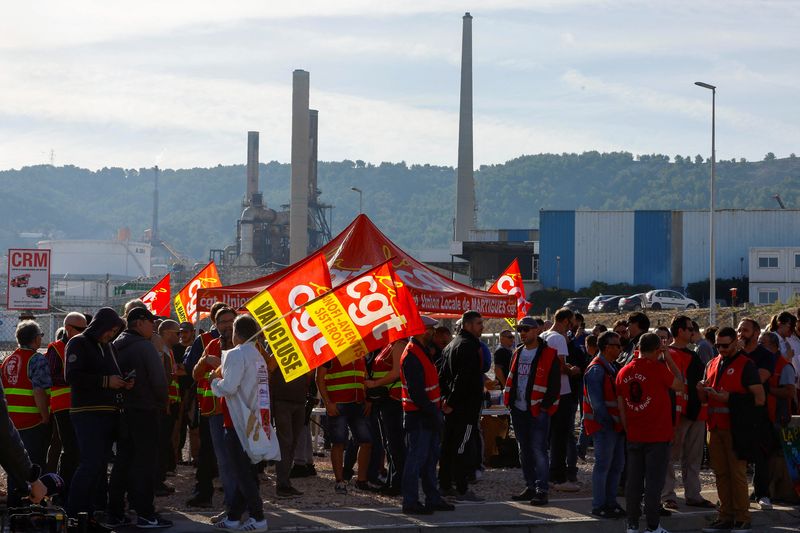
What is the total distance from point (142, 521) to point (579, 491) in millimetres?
5012

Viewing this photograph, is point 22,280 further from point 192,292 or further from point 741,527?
point 741,527

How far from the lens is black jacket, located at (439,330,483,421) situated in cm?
1229

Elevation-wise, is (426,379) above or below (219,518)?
above

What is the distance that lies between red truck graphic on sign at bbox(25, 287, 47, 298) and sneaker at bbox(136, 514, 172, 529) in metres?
6.56

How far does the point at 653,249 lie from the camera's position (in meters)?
67.9

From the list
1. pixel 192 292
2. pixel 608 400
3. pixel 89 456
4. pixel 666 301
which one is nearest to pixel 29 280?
pixel 192 292

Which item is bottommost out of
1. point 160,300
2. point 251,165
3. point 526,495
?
point 526,495

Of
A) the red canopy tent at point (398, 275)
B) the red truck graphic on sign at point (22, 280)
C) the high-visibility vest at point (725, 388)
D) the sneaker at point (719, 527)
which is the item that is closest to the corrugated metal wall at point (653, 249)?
the red canopy tent at point (398, 275)

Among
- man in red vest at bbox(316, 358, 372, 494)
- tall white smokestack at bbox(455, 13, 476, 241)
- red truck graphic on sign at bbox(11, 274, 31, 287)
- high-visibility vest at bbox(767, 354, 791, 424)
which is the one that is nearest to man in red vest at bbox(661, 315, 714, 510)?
high-visibility vest at bbox(767, 354, 791, 424)

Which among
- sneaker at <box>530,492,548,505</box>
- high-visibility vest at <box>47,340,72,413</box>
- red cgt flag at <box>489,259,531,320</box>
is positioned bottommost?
sneaker at <box>530,492,548,505</box>

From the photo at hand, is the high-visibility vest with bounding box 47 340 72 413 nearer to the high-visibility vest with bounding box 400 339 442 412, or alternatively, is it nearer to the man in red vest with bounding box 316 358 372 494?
the man in red vest with bounding box 316 358 372 494

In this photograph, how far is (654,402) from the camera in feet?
33.8

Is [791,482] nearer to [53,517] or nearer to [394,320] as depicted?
[394,320]

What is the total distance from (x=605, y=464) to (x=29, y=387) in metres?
5.34
